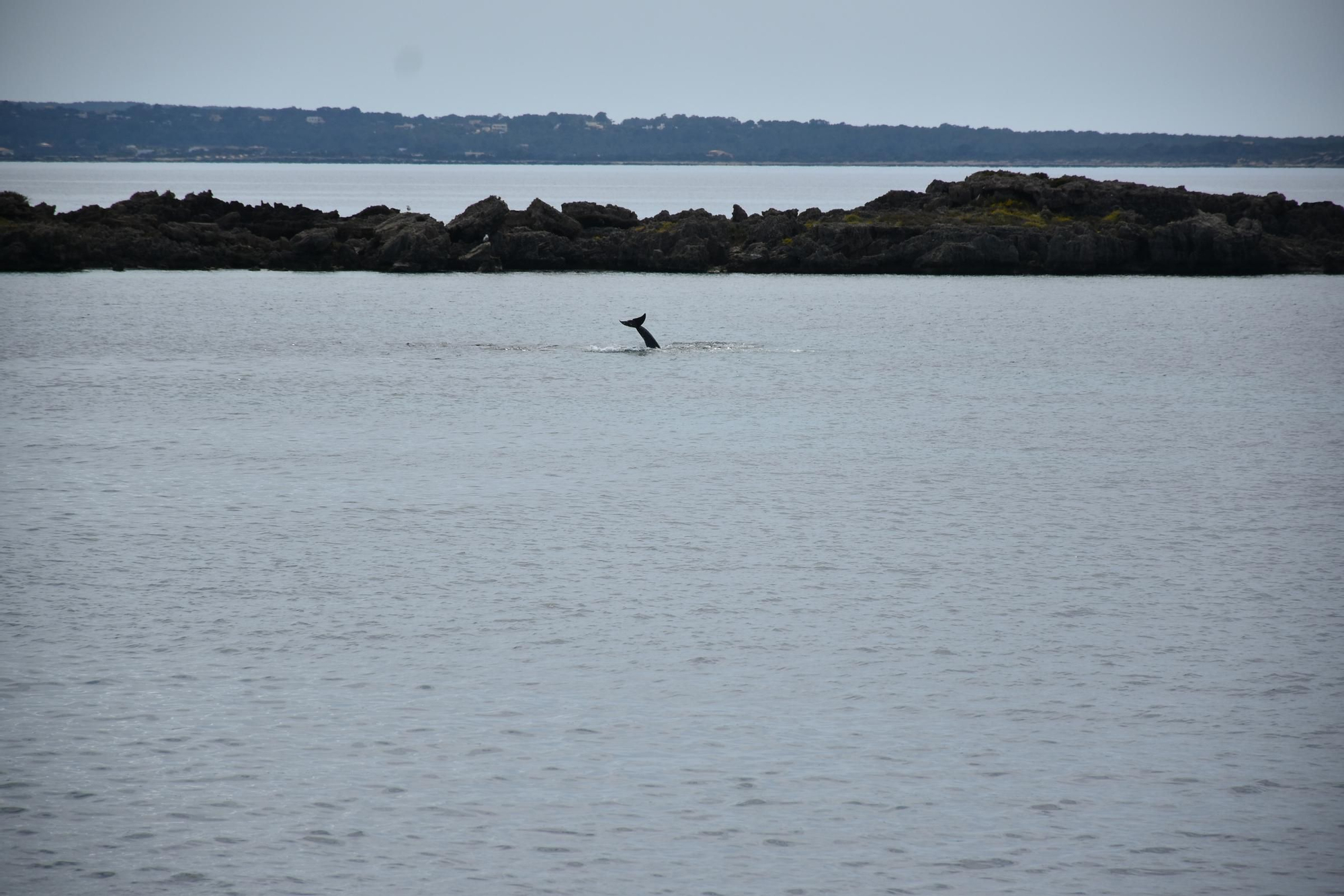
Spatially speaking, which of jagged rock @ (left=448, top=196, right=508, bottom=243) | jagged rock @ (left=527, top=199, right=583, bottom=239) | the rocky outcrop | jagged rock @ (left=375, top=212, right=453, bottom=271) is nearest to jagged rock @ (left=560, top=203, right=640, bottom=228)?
the rocky outcrop

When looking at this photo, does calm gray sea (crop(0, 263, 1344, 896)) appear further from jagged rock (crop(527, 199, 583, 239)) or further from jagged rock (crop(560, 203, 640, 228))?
jagged rock (crop(560, 203, 640, 228))

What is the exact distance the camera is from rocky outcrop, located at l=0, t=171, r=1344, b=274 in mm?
85688

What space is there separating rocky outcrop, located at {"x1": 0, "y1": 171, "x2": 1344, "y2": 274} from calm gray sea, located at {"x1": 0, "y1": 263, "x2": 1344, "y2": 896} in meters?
45.1

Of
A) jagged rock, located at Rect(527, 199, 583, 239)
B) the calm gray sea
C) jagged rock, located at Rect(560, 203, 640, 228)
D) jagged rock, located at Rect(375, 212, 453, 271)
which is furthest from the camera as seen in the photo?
jagged rock, located at Rect(560, 203, 640, 228)

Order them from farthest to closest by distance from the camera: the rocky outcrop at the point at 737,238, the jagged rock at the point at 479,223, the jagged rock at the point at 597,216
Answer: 1. the jagged rock at the point at 597,216
2. the jagged rock at the point at 479,223
3. the rocky outcrop at the point at 737,238

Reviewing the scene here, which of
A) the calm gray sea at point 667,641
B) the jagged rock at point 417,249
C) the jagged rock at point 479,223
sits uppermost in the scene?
the jagged rock at point 479,223

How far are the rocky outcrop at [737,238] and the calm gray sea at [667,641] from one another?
4513cm

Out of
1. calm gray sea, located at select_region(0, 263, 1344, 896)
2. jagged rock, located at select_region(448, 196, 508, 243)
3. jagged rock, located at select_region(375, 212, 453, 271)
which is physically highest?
jagged rock, located at select_region(448, 196, 508, 243)

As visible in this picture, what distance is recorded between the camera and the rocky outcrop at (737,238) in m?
85.7

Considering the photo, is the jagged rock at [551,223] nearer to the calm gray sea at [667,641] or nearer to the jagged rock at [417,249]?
the jagged rock at [417,249]

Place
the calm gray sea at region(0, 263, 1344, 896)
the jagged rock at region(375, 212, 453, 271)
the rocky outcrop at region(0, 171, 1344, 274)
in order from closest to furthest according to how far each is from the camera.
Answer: the calm gray sea at region(0, 263, 1344, 896) → the jagged rock at region(375, 212, 453, 271) → the rocky outcrop at region(0, 171, 1344, 274)

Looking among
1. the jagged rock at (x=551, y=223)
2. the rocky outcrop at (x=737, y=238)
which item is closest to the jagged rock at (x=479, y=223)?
the rocky outcrop at (x=737, y=238)

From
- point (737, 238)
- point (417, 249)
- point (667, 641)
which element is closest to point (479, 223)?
point (417, 249)

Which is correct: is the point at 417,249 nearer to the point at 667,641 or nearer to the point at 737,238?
the point at 737,238
